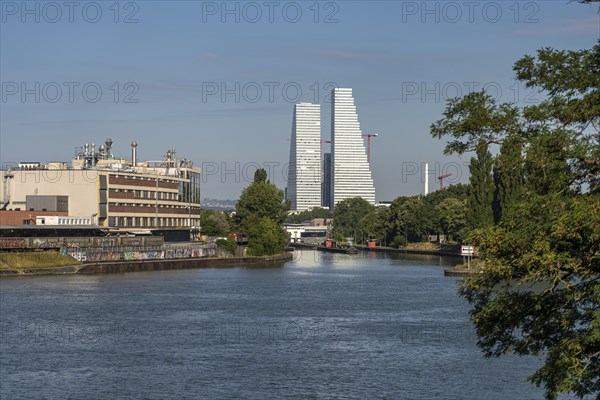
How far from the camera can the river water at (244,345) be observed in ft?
121

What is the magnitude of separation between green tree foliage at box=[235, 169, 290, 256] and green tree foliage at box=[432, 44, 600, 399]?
123311mm

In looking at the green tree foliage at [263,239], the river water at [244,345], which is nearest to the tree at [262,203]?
the green tree foliage at [263,239]

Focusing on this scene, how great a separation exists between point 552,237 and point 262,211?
139 meters

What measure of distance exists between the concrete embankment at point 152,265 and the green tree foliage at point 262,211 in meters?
4.06

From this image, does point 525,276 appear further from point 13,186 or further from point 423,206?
point 423,206

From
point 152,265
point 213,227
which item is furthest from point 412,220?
point 152,265

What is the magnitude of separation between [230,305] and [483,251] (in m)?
50.7

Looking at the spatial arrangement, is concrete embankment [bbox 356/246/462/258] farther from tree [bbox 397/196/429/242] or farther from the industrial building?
the industrial building

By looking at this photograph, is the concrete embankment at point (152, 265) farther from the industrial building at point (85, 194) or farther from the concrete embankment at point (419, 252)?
the concrete embankment at point (419, 252)

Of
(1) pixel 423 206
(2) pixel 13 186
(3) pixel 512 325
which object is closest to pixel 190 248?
(2) pixel 13 186

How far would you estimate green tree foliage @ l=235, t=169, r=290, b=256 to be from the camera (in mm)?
142500

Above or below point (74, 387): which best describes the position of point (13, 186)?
above

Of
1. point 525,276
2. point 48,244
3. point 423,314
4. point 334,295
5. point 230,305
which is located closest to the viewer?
point 525,276

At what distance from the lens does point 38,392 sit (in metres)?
35.9
